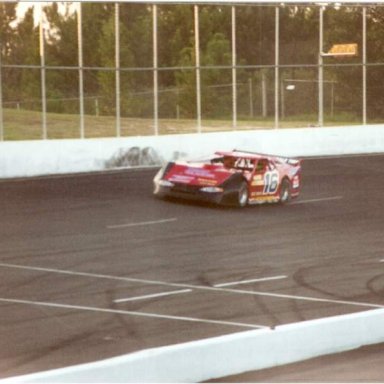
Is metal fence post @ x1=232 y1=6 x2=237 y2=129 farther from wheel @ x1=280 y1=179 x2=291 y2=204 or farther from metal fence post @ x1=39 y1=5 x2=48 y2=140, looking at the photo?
wheel @ x1=280 y1=179 x2=291 y2=204

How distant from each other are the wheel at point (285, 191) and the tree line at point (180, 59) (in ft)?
32.9

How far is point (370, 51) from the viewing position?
44.6 m

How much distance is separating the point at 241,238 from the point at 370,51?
24.4 meters

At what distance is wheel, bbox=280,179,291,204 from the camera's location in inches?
1056

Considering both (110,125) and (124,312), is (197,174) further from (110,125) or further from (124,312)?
(110,125)

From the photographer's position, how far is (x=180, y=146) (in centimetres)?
3334

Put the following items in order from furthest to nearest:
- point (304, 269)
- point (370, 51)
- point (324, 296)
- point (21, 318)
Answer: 1. point (370, 51)
2. point (304, 269)
3. point (324, 296)
4. point (21, 318)

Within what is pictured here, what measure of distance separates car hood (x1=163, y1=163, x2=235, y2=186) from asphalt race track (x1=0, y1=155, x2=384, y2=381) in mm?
580

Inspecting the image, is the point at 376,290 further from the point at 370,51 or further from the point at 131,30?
the point at 370,51

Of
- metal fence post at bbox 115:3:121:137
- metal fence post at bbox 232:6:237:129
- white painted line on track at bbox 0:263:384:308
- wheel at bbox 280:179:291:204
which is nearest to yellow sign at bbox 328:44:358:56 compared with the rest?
metal fence post at bbox 232:6:237:129

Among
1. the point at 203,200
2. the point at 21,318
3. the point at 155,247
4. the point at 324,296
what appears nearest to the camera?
the point at 21,318

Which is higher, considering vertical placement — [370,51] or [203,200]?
[370,51]

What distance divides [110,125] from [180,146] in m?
4.26

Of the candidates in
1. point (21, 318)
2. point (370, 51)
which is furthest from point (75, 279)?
point (370, 51)
